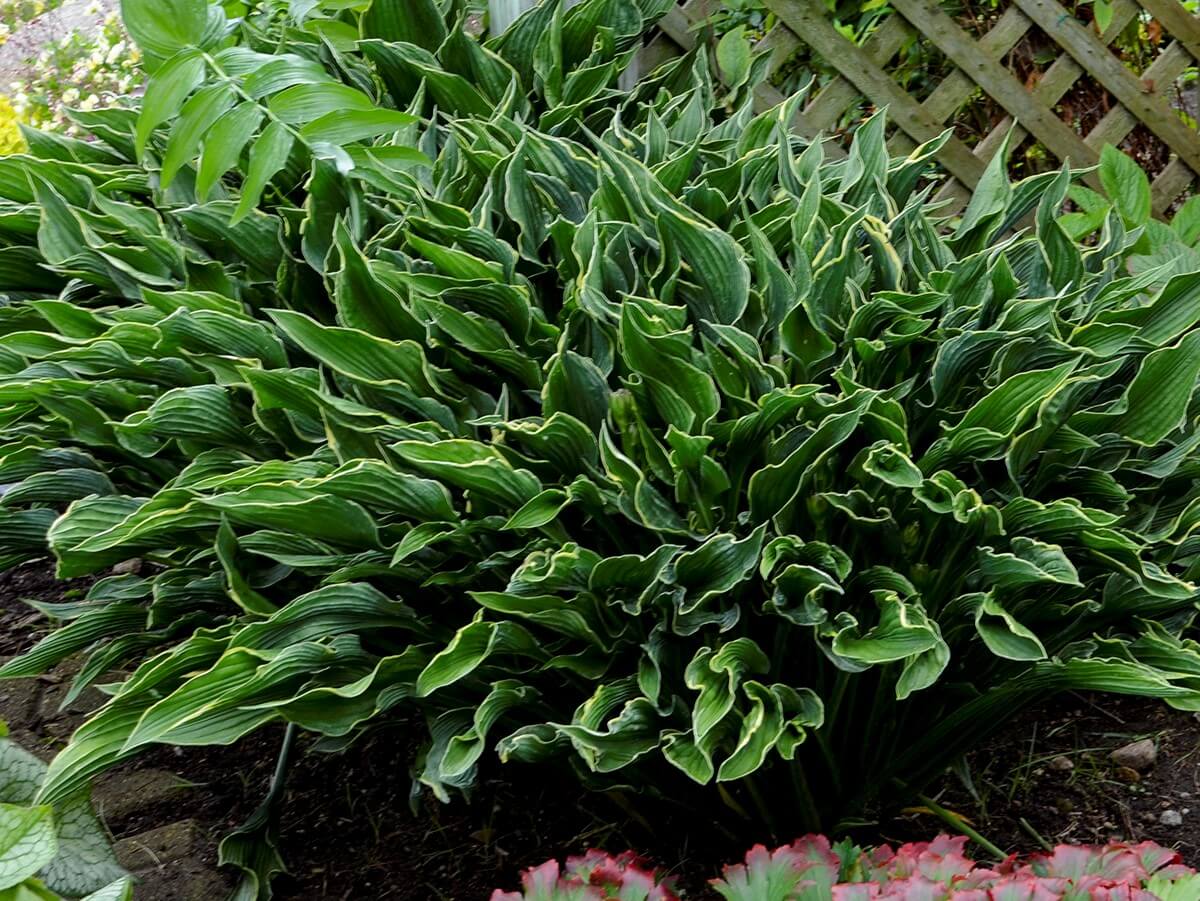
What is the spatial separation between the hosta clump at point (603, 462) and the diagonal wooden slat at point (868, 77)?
1081mm

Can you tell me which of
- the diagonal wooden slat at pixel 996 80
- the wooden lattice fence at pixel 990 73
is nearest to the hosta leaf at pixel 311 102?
the wooden lattice fence at pixel 990 73

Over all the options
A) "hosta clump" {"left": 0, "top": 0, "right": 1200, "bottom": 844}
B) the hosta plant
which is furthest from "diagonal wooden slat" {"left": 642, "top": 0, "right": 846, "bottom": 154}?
the hosta plant

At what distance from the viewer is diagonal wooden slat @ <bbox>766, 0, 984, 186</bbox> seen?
334cm

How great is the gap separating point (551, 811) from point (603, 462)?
748mm

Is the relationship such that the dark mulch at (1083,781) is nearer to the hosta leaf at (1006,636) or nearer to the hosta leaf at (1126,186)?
the hosta leaf at (1006,636)

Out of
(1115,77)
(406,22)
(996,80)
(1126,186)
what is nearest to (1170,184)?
(1115,77)

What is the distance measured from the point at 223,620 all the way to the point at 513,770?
1.89ft

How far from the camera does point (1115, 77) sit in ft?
11.2

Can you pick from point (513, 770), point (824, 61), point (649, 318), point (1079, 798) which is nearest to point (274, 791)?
point (513, 770)

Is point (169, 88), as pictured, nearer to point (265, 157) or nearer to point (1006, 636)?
point (265, 157)

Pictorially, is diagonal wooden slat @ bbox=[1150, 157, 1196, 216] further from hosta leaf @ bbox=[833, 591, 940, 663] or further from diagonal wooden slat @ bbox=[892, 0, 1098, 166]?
hosta leaf @ bbox=[833, 591, 940, 663]

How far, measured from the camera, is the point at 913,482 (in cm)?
170

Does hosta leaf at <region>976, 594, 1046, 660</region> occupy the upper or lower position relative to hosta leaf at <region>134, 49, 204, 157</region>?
upper

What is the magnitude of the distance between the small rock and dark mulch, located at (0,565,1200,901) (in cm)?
2
